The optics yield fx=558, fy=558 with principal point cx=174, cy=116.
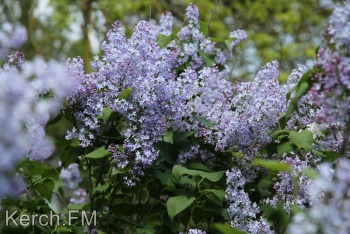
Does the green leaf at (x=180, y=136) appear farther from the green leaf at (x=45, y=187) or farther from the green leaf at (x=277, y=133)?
the green leaf at (x=45, y=187)

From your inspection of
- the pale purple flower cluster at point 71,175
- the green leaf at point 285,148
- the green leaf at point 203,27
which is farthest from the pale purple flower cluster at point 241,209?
the pale purple flower cluster at point 71,175

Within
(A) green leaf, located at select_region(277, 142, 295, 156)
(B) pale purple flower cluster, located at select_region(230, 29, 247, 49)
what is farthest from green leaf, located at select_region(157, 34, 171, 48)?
(A) green leaf, located at select_region(277, 142, 295, 156)

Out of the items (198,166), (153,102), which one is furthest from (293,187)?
(153,102)

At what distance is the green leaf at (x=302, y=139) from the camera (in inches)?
118

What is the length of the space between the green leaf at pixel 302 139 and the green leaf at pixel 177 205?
2.15 ft

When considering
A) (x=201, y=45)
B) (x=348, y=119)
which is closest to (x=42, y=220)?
(x=201, y=45)

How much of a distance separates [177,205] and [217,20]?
10172mm

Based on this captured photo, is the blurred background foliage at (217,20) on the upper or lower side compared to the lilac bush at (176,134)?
upper

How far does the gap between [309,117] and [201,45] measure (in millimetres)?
966

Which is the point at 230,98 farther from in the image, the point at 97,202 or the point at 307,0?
the point at 307,0

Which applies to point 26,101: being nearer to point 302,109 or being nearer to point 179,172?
point 179,172

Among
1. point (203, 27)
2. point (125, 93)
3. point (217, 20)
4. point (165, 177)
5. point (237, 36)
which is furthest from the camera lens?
point (217, 20)

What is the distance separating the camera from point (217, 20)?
1262cm

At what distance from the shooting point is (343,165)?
1.78 meters
